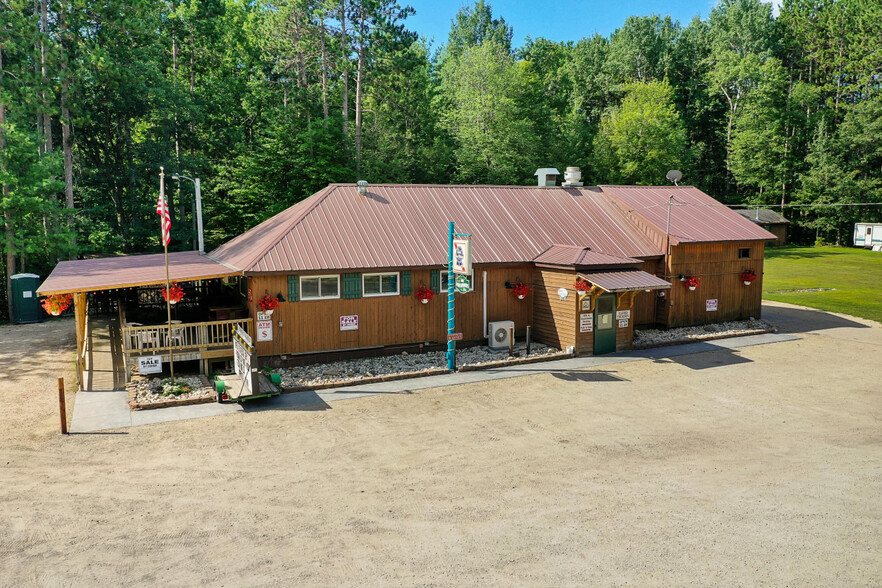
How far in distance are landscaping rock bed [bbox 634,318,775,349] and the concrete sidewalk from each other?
639 mm

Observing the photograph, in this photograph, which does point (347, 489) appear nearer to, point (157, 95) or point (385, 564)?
point (385, 564)

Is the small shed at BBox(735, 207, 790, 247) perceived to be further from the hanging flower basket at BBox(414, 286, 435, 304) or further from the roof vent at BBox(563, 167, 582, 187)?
the hanging flower basket at BBox(414, 286, 435, 304)

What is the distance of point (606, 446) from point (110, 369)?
14.1 metres

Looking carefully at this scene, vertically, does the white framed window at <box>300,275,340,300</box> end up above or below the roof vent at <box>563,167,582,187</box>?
below

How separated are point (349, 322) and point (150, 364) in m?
5.64

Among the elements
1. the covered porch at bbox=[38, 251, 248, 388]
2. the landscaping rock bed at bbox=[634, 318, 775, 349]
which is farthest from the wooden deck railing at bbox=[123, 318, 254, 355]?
the landscaping rock bed at bbox=[634, 318, 775, 349]

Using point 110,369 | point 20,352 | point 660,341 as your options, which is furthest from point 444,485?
point 20,352

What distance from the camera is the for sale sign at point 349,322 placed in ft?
60.3

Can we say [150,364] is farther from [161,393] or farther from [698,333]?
[698,333]

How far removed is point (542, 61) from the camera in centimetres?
7288

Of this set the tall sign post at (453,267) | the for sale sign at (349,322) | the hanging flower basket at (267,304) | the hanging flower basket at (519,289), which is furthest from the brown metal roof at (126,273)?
the hanging flower basket at (519,289)

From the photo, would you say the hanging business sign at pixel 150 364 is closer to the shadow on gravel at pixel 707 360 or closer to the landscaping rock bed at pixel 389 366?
the landscaping rock bed at pixel 389 366

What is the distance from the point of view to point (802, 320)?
25.8m

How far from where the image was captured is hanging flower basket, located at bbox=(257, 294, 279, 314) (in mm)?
17078
